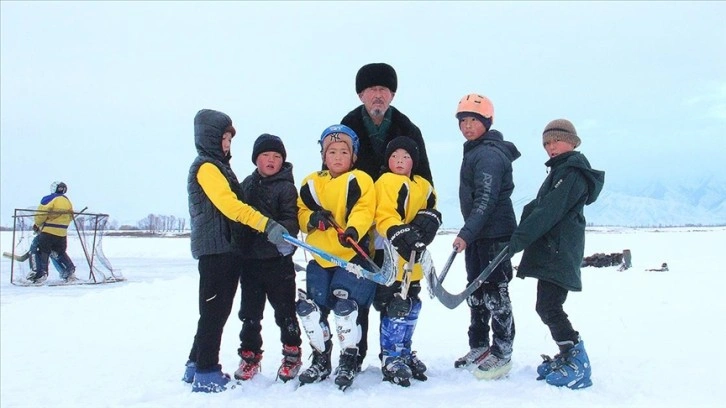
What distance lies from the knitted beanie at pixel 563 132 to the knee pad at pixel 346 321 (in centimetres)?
184

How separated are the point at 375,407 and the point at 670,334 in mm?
3313

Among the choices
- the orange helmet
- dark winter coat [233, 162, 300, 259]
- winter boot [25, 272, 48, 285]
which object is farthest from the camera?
winter boot [25, 272, 48, 285]

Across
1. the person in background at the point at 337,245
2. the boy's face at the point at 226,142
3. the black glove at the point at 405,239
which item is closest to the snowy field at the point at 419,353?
the person in background at the point at 337,245

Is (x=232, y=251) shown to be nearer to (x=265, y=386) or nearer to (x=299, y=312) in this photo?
(x=299, y=312)

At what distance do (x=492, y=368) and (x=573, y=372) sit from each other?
20.9 inches

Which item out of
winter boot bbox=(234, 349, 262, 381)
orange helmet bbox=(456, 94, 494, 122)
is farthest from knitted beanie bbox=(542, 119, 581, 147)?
winter boot bbox=(234, 349, 262, 381)

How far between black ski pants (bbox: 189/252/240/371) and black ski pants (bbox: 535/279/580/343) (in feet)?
7.17

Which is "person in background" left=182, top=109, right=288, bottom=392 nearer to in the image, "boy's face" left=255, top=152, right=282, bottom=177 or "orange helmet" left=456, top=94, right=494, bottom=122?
"boy's face" left=255, top=152, right=282, bottom=177

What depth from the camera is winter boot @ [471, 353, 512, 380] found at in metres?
3.78

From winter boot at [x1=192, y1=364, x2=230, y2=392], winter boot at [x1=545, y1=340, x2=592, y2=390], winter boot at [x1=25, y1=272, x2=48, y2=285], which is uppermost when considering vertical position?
winter boot at [x1=545, y1=340, x2=592, y2=390]

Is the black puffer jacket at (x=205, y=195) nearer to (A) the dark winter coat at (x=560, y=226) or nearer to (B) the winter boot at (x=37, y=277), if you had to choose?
(A) the dark winter coat at (x=560, y=226)

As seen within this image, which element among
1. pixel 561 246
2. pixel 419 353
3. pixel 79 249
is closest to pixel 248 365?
pixel 419 353

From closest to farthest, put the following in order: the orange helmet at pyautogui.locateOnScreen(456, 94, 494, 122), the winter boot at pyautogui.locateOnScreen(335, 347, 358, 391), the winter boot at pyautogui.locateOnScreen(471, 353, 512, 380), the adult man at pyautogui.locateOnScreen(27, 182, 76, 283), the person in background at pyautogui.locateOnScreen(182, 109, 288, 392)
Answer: the winter boot at pyautogui.locateOnScreen(335, 347, 358, 391), the person in background at pyautogui.locateOnScreen(182, 109, 288, 392), the winter boot at pyautogui.locateOnScreen(471, 353, 512, 380), the orange helmet at pyautogui.locateOnScreen(456, 94, 494, 122), the adult man at pyautogui.locateOnScreen(27, 182, 76, 283)

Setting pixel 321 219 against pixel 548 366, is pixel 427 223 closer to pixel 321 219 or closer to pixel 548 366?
pixel 321 219
